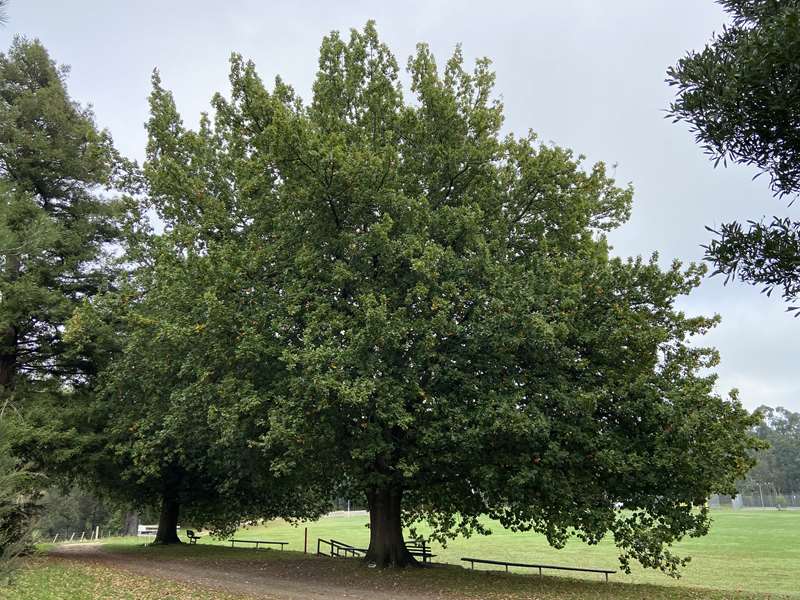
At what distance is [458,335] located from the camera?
45.7 feet

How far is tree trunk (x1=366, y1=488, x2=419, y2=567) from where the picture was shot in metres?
16.8

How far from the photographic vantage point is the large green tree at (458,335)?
→ 13.0 m

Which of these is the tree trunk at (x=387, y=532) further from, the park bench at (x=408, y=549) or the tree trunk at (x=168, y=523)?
the tree trunk at (x=168, y=523)

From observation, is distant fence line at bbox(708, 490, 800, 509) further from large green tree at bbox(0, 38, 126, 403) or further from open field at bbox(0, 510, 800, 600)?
large green tree at bbox(0, 38, 126, 403)

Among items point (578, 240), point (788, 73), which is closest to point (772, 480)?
point (578, 240)

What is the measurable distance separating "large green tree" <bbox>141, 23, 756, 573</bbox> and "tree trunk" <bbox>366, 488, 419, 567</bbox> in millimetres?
71

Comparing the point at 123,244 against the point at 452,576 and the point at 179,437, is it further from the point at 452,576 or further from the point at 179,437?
the point at 452,576

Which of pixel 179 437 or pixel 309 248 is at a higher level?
pixel 309 248

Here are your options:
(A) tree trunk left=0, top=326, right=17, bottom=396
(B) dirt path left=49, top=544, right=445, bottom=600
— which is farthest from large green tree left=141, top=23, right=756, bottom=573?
(A) tree trunk left=0, top=326, right=17, bottom=396

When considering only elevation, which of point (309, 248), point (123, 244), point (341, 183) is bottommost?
point (309, 248)

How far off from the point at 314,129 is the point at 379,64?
3.70 metres

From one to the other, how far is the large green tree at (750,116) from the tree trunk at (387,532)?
1241cm

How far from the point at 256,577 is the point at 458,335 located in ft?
28.7

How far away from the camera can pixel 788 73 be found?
6.30 metres
